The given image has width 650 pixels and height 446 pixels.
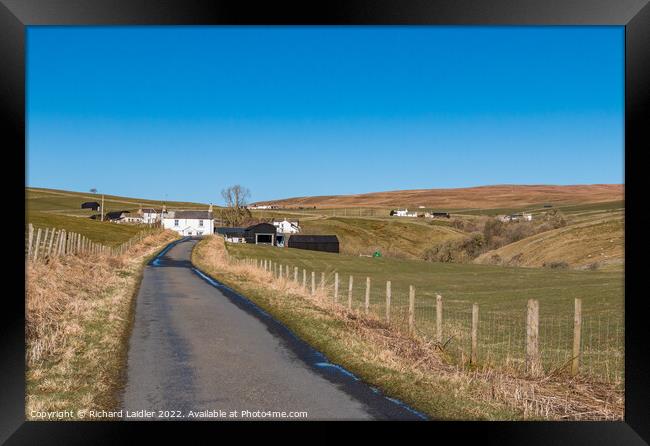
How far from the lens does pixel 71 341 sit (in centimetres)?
1005

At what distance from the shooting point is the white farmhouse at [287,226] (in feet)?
419

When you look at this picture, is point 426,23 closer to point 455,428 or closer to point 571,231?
point 455,428

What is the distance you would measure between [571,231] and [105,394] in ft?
237

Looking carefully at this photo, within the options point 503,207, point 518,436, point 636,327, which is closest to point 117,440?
point 518,436

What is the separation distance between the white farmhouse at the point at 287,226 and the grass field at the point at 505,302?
5063cm

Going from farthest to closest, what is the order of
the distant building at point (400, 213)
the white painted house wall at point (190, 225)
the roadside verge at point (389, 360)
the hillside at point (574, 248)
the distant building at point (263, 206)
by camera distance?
the distant building at point (263, 206)
the distant building at point (400, 213)
the white painted house wall at point (190, 225)
the hillside at point (574, 248)
the roadside verge at point (389, 360)

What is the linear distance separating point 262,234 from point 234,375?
10650cm

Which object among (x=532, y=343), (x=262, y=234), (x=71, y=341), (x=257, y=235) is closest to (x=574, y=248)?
(x=262, y=234)

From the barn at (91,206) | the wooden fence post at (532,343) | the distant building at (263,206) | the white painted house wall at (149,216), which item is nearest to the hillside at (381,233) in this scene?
the white painted house wall at (149,216)

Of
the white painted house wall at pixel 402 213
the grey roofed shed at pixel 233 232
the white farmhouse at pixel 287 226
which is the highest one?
the white painted house wall at pixel 402 213

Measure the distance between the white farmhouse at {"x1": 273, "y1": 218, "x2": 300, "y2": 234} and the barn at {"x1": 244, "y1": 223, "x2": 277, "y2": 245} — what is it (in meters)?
11.1

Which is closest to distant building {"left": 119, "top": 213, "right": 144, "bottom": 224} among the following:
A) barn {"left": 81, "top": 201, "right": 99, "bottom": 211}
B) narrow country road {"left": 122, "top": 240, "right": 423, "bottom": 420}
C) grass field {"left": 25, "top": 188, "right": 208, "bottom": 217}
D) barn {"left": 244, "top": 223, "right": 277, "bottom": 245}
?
grass field {"left": 25, "top": 188, "right": 208, "bottom": 217}

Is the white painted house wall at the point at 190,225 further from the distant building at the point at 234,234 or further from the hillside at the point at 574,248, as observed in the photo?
the hillside at the point at 574,248

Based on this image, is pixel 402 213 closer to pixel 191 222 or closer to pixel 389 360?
pixel 191 222
